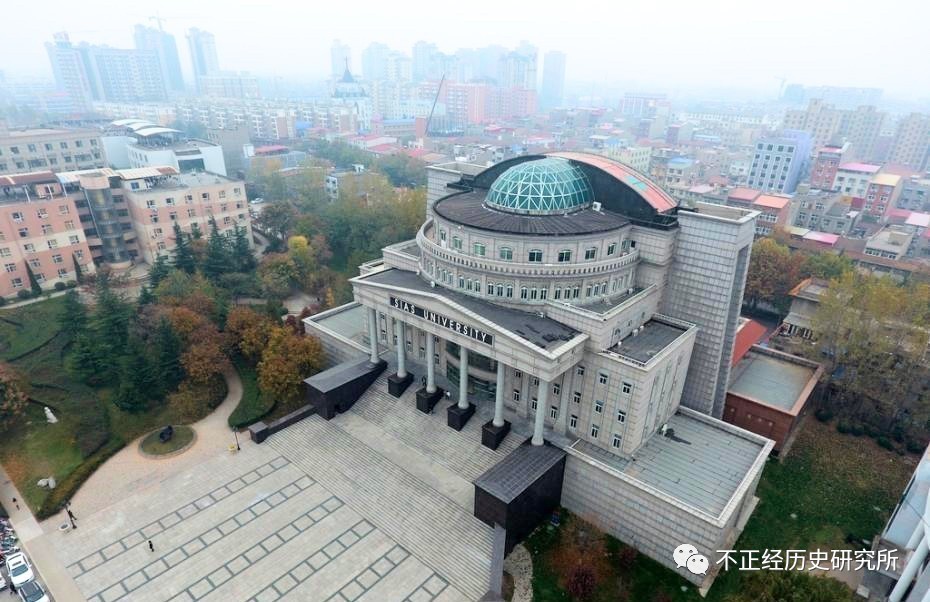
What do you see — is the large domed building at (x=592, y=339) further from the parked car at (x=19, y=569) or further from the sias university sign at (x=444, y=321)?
the parked car at (x=19, y=569)

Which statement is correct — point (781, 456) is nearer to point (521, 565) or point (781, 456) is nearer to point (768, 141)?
point (521, 565)

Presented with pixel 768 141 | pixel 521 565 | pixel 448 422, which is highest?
pixel 768 141

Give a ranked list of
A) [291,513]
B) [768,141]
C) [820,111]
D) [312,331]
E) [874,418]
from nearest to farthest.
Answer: [291,513]
[874,418]
[312,331]
[768,141]
[820,111]

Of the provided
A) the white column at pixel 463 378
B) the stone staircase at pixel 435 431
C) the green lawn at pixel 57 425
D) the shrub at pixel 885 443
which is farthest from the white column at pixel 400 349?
the shrub at pixel 885 443

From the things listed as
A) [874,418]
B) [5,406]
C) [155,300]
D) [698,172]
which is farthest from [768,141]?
[5,406]

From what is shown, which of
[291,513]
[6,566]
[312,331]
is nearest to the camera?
[6,566]

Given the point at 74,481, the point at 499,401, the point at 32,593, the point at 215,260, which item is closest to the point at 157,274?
the point at 215,260
